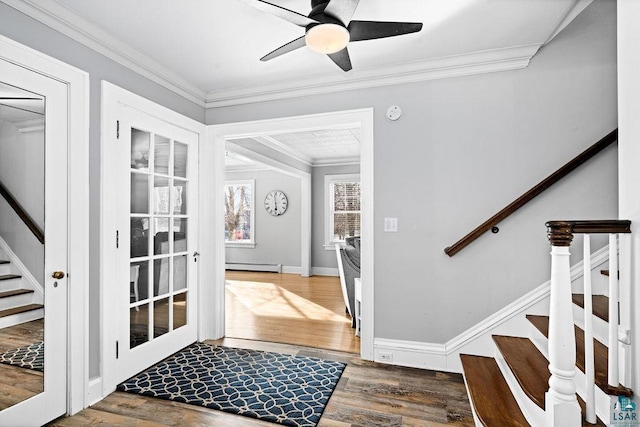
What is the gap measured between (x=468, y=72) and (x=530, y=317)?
1.90 m

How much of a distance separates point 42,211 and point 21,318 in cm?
61

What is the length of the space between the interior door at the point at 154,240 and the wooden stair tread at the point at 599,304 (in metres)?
3.01

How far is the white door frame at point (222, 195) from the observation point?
2938mm

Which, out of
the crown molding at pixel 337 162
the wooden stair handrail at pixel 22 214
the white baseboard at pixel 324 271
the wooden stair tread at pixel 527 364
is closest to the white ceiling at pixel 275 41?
the wooden stair handrail at pixel 22 214

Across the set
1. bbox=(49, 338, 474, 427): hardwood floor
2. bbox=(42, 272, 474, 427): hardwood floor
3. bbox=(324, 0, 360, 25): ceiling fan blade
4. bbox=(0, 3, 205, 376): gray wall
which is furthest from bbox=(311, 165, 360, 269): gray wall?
bbox=(324, 0, 360, 25): ceiling fan blade

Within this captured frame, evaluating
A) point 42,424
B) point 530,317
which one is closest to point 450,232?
point 530,317

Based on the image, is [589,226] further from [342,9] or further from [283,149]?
[283,149]

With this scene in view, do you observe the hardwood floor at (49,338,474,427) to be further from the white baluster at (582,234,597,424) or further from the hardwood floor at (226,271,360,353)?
the white baluster at (582,234,597,424)

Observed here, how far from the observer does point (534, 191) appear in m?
2.49

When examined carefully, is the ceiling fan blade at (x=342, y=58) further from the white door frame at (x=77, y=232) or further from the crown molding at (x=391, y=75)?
the white door frame at (x=77, y=232)

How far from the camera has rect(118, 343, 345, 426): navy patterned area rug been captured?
2184mm

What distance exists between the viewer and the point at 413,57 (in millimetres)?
2715

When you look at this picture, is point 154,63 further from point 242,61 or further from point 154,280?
point 154,280

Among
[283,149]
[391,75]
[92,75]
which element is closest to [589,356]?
[391,75]
